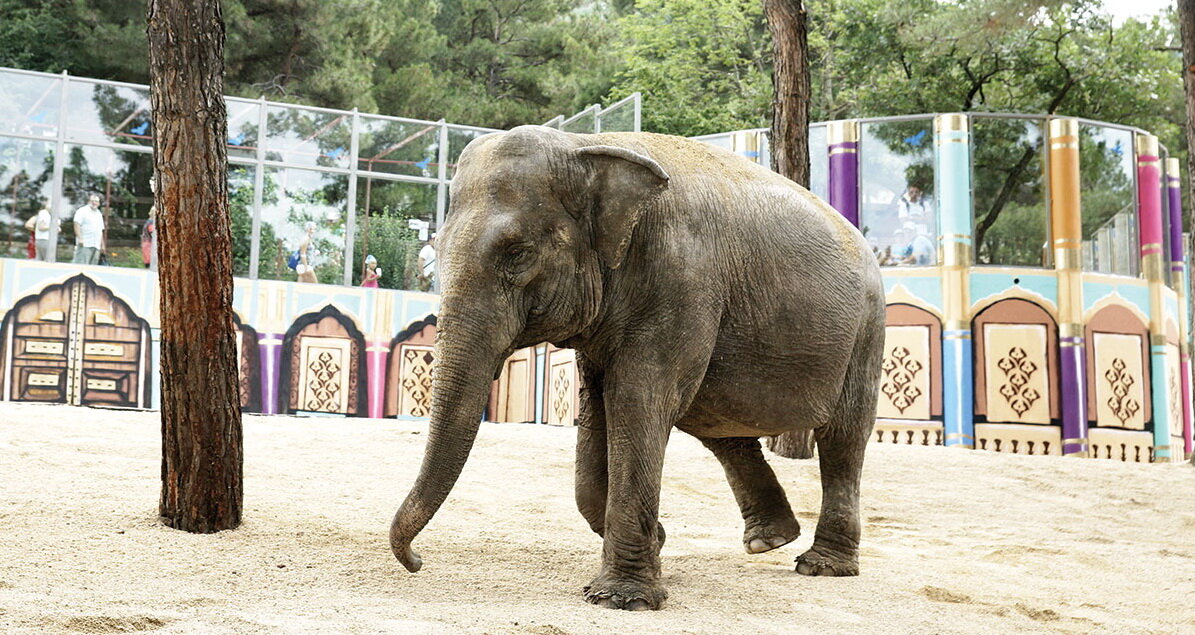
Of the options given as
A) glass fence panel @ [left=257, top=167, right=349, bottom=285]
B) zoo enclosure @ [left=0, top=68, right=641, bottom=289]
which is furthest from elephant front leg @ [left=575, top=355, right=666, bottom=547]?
glass fence panel @ [left=257, top=167, right=349, bottom=285]

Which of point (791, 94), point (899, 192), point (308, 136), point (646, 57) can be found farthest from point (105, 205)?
point (646, 57)

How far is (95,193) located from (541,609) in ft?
54.1

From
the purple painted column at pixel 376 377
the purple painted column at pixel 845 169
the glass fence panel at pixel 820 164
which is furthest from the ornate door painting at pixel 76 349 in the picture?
the purple painted column at pixel 845 169

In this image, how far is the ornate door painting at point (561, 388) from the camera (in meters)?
17.2

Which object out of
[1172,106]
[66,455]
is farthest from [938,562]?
[1172,106]

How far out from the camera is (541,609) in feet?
13.9

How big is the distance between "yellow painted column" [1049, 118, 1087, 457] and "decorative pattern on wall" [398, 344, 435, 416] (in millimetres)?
9332

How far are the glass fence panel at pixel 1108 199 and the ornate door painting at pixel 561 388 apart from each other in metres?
6.99

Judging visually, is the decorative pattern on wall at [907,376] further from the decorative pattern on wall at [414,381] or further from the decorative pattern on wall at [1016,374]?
the decorative pattern on wall at [414,381]

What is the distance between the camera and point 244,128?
63.6 feet

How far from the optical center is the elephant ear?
4691 mm

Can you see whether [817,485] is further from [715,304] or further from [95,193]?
[95,193]

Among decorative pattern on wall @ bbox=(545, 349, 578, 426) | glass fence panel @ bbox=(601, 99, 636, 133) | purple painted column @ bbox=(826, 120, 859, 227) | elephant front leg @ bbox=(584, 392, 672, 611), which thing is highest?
glass fence panel @ bbox=(601, 99, 636, 133)

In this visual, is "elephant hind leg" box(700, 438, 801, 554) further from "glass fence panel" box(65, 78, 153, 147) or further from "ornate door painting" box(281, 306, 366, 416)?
"glass fence panel" box(65, 78, 153, 147)
